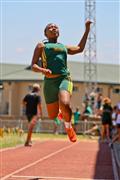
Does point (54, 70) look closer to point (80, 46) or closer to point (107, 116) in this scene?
point (80, 46)

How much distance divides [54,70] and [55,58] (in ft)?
0.60

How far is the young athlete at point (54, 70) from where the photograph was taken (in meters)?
7.82

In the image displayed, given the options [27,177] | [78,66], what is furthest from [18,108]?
[27,177]

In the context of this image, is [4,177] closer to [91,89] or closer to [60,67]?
[60,67]

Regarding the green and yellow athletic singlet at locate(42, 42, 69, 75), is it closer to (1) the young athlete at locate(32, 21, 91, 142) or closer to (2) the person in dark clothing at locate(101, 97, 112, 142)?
(1) the young athlete at locate(32, 21, 91, 142)

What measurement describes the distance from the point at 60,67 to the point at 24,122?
24.3 meters

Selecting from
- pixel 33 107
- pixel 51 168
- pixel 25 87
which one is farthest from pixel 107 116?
pixel 25 87

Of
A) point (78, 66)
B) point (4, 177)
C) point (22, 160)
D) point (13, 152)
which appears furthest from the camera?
point (78, 66)

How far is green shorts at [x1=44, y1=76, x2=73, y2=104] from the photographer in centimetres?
790

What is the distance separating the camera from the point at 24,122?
1260 inches

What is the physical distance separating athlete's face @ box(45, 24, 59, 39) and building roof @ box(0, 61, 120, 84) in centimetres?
5212

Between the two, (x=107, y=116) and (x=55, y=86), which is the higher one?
(x=55, y=86)

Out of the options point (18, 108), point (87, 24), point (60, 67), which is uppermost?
point (87, 24)

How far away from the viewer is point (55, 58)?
26.0 feet
